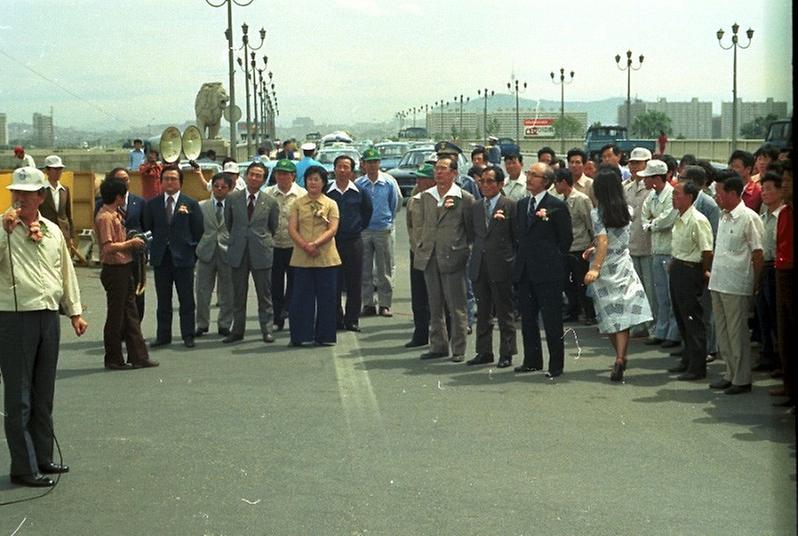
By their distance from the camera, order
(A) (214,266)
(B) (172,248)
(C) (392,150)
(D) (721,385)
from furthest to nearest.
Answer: (C) (392,150) < (A) (214,266) < (B) (172,248) < (D) (721,385)

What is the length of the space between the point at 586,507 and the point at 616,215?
200 inches

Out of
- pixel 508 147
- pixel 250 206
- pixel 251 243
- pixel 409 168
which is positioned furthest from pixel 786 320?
pixel 508 147

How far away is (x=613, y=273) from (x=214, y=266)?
515cm

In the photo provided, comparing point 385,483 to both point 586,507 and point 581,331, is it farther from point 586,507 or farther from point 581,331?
point 581,331

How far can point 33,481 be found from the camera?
8109 millimetres

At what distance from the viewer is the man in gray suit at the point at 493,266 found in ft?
41.7

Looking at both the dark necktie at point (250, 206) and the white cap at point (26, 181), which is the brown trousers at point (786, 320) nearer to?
the white cap at point (26, 181)

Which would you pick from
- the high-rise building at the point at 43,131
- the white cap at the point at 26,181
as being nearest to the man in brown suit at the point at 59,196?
the white cap at the point at 26,181

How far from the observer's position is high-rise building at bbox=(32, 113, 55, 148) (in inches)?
1817

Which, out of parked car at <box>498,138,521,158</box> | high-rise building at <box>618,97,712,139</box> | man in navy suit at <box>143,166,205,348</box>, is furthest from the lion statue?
high-rise building at <box>618,97,712,139</box>

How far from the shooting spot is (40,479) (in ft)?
26.7

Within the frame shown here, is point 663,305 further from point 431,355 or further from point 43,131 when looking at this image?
point 43,131

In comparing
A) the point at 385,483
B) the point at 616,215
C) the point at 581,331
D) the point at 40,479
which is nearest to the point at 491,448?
the point at 385,483

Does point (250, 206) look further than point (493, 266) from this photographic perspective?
Yes
